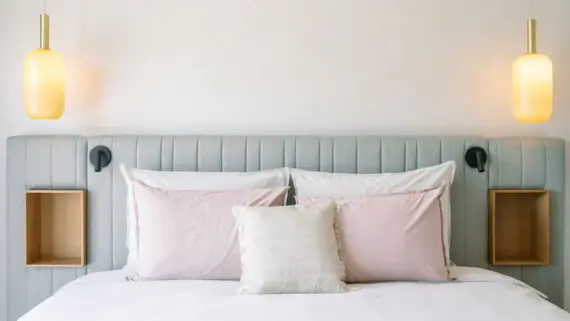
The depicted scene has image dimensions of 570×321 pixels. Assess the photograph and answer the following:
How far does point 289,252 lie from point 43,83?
131 cm

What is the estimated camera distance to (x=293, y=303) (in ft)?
7.79

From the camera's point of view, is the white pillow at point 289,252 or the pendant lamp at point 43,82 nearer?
the white pillow at point 289,252

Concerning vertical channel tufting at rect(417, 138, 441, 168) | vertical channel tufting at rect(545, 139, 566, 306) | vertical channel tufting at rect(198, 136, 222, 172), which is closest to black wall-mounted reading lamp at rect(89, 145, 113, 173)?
vertical channel tufting at rect(198, 136, 222, 172)

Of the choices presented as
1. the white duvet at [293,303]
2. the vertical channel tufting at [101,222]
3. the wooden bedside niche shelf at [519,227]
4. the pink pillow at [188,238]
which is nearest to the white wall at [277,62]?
the vertical channel tufting at [101,222]

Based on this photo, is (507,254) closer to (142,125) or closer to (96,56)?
(142,125)

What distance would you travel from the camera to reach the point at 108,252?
121 inches

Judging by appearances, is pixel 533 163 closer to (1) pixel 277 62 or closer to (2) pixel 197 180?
(1) pixel 277 62

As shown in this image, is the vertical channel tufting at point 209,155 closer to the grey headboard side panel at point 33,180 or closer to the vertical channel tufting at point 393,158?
the grey headboard side panel at point 33,180

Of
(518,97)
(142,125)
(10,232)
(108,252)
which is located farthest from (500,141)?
(10,232)

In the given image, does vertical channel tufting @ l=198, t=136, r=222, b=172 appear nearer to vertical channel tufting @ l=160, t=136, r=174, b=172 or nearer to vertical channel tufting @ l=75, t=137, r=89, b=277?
vertical channel tufting @ l=160, t=136, r=174, b=172

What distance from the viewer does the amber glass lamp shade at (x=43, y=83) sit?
294cm

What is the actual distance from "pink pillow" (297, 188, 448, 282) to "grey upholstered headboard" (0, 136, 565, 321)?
0.40 m

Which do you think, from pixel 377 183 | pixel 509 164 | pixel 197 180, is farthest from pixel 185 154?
pixel 509 164

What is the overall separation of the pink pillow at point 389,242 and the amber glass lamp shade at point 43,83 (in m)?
1.31
